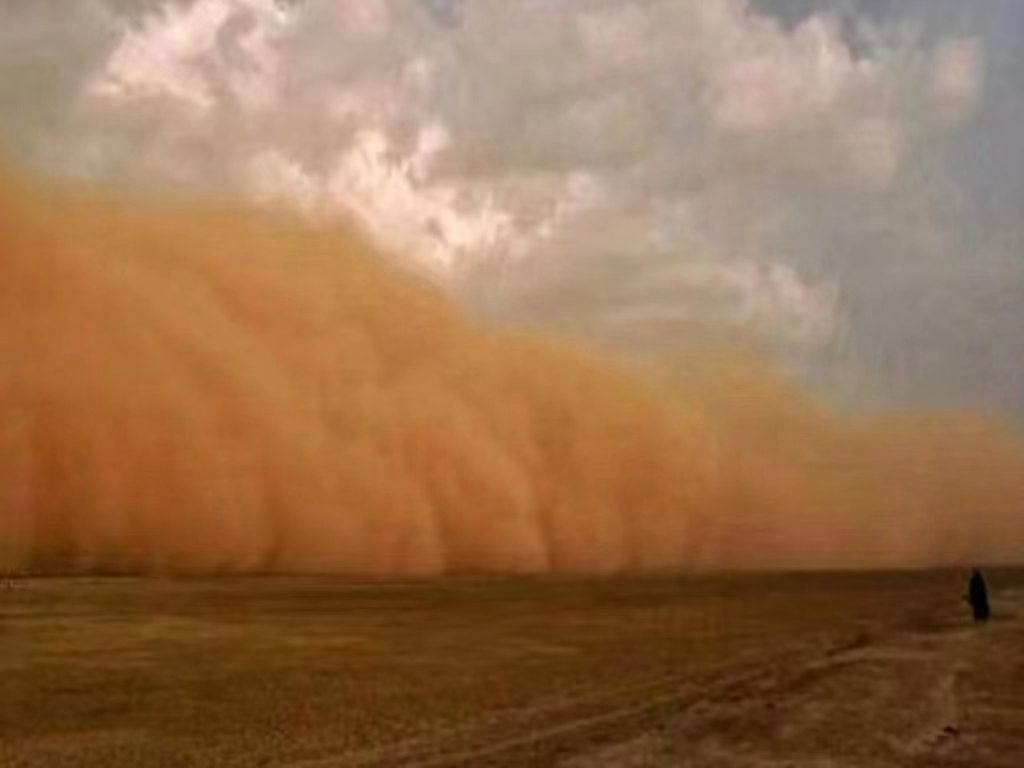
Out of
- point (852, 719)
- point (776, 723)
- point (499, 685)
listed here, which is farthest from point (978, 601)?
point (776, 723)

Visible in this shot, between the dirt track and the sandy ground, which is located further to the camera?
the sandy ground

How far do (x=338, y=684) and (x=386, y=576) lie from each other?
39.8 metres

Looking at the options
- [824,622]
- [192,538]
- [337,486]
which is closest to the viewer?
[824,622]

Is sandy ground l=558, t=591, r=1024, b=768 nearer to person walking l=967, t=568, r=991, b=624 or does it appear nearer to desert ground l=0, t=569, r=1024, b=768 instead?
desert ground l=0, t=569, r=1024, b=768

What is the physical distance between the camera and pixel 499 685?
19281 millimetres

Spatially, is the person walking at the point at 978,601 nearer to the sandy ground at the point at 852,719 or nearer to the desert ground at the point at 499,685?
the desert ground at the point at 499,685

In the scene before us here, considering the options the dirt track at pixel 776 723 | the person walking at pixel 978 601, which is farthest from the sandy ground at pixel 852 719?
the person walking at pixel 978 601

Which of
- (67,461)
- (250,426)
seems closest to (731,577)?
(250,426)

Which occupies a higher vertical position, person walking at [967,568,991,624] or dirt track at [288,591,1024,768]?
person walking at [967,568,991,624]

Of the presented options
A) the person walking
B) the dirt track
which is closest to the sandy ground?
the dirt track

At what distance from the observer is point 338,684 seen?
1945cm

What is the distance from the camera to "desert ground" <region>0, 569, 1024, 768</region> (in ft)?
45.0

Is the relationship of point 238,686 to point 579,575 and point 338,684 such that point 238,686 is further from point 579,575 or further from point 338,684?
point 579,575

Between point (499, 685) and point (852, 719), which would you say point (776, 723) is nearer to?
point (852, 719)
